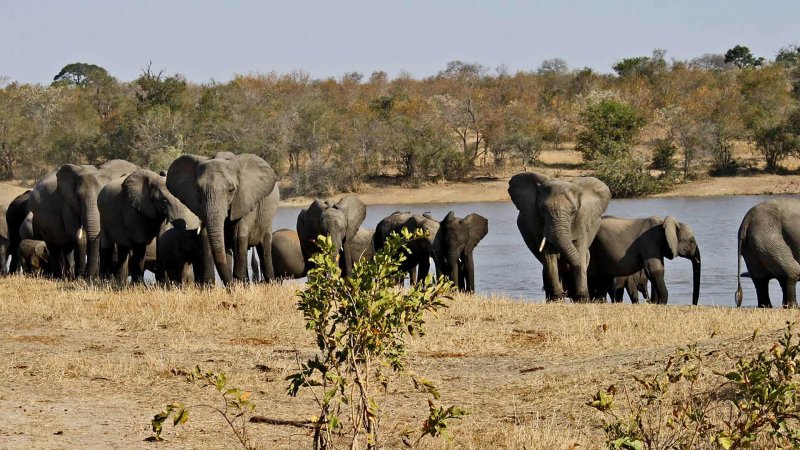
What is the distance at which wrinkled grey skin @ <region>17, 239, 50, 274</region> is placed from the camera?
23.2 m

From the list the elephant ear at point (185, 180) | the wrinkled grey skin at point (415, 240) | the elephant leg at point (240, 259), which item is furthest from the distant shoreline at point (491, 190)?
the elephant ear at point (185, 180)

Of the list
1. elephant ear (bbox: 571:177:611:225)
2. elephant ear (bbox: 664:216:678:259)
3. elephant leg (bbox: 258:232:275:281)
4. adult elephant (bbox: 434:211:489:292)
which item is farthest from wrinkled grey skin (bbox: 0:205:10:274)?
elephant ear (bbox: 664:216:678:259)

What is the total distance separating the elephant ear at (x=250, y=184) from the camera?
60.7 ft

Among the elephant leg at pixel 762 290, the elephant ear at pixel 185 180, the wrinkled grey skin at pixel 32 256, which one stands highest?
the elephant ear at pixel 185 180

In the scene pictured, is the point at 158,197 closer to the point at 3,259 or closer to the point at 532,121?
the point at 3,259

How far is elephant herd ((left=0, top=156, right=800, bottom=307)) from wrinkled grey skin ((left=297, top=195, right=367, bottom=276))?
0.07 ft

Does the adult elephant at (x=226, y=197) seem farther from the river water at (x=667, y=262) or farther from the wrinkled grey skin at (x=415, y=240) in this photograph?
the river water at (x=667, y=262)

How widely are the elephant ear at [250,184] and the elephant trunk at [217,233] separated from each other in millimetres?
571

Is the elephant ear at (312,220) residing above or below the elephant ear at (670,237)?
above

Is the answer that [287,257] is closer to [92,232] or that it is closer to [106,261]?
[106,261]

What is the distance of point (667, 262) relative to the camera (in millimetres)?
29703

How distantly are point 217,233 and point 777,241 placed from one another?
746 cm

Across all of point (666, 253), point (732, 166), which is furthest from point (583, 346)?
point (732, 166)

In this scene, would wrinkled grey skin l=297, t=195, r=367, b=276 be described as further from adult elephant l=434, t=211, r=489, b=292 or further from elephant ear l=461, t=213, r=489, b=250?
elephant ear l=461, t=213, r=489, b=250
